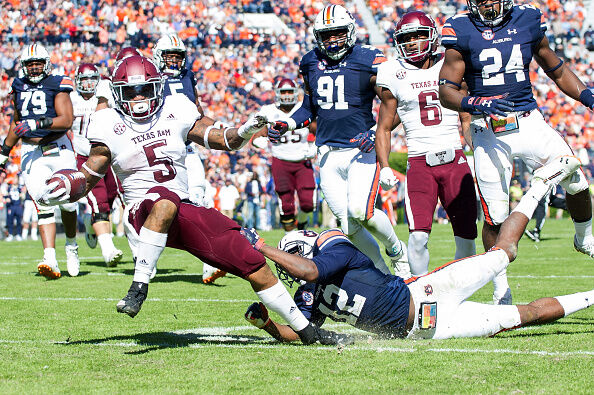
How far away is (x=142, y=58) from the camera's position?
5.09 meters

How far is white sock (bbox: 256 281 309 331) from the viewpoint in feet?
15.3

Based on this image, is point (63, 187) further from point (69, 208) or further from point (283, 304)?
point (69, 208)

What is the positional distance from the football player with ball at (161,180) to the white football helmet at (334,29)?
2.10 meters

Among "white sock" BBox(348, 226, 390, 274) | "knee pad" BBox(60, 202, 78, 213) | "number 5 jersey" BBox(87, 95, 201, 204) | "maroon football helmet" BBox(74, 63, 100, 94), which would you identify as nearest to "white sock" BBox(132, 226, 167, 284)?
"number 5 jersey" BBox(87, 95, 201, 204)

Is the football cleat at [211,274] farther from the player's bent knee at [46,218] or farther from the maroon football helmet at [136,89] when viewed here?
the maroon football helmet at [136,89]

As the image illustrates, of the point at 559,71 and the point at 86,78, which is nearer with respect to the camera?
the point at 559,71

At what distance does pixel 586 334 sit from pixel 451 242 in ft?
31.6

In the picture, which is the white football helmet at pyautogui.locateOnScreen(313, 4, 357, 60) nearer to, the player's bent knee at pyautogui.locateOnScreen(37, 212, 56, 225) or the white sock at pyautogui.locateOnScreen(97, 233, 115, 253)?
the white sock at pyautogui.locateOnScreen(97, 233, 115, 253)

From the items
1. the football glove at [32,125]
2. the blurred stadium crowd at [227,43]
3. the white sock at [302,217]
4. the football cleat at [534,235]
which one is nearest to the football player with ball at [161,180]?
the football glove at [32,125]

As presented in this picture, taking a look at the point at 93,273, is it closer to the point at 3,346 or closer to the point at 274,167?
the point at 274,167

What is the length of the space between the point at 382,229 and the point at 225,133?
6.97 ft

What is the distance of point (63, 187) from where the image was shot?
4.80 metres

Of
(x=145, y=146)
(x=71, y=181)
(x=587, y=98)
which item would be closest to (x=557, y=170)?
(x=587, y=98)

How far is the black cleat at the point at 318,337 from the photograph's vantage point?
4.74 metres
